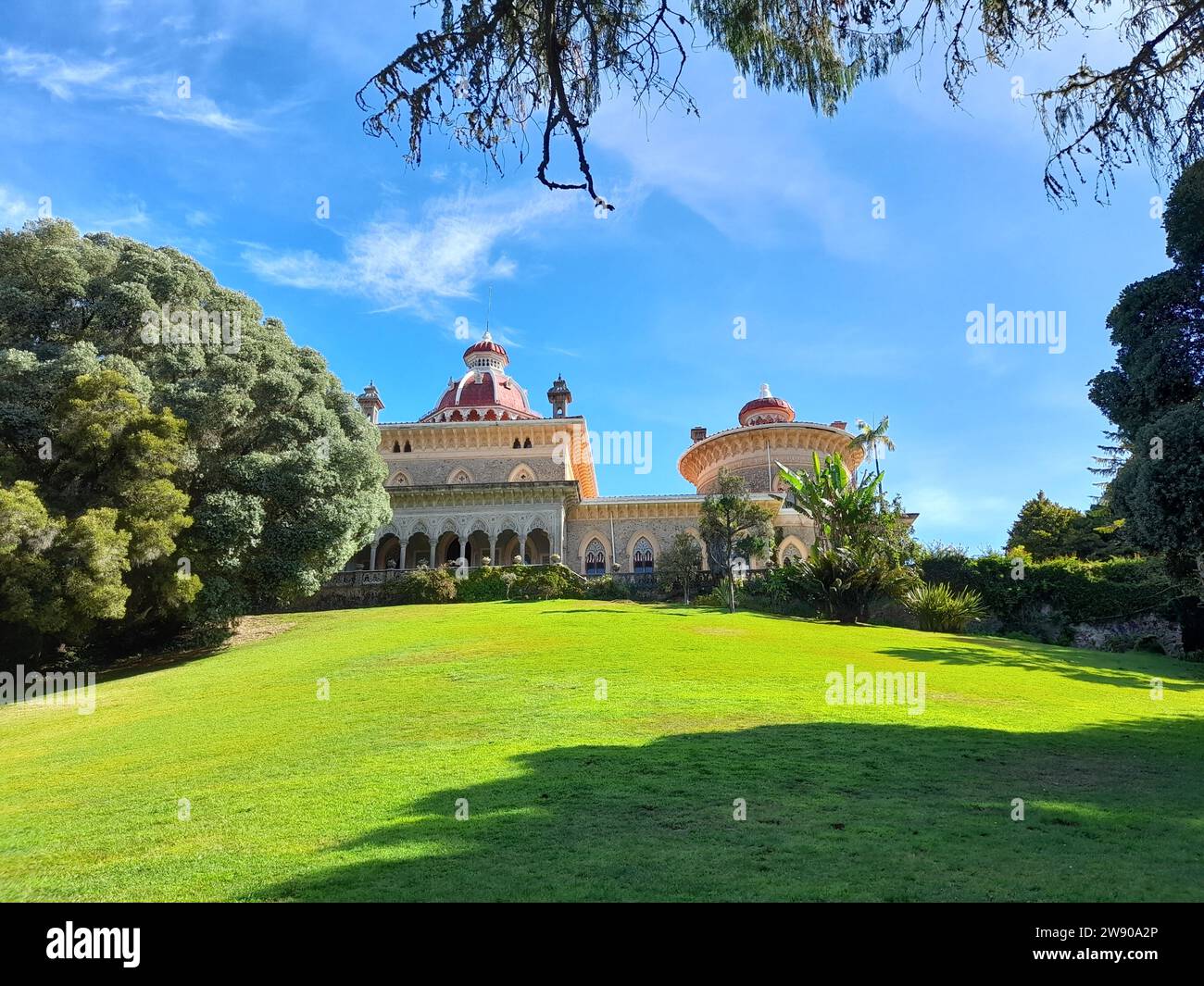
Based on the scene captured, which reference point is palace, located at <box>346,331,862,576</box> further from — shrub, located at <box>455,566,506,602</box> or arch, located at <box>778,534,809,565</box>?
shrub, located at <box>455,566,506,602</box>

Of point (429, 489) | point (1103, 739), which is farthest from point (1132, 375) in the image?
point (429, 489)

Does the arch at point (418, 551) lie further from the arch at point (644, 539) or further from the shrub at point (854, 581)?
the shrub at point (854, 581)

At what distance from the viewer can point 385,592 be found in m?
30.7

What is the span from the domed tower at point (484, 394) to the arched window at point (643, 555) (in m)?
9.98

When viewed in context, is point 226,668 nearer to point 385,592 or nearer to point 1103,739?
point 385,592

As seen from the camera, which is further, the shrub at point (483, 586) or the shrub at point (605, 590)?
the shrub at point (605, 590)

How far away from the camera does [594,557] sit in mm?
40000

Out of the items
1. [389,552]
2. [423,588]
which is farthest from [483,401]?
[423,588]

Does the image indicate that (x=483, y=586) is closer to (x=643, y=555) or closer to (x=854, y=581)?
(x=643, y=555)

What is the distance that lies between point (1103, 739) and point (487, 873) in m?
7.50

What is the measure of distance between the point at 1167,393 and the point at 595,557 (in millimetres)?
32270

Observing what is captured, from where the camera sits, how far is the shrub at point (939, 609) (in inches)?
932

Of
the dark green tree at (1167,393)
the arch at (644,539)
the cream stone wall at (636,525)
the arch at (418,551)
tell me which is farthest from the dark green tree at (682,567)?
the dark green tree at (1167,393)
